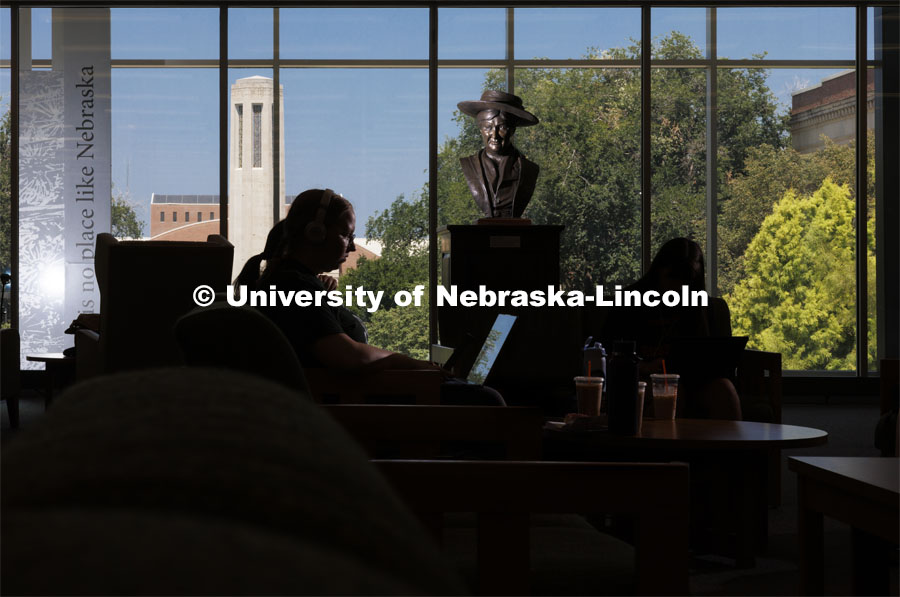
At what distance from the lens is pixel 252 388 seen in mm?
419

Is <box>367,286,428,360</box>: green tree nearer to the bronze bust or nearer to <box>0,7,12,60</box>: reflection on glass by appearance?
the bronze bust

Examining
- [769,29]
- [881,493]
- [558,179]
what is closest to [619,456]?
[881,493]

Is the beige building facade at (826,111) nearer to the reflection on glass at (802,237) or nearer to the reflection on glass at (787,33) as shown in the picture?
the reflection on glass at (802,237)

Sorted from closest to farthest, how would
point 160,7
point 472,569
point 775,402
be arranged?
point 472,569
point 775,402
point 160,7

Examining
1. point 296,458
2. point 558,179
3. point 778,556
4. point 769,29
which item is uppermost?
point 769,29

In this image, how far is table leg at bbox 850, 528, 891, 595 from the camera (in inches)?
51.6

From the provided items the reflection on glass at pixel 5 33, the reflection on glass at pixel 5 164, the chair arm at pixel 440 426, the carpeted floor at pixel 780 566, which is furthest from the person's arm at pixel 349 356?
the reflection on glass at pixel 5 33

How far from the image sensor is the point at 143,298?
13.0 ft

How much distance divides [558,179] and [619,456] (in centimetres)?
470

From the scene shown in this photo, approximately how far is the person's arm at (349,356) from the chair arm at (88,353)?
A: 6.17ft

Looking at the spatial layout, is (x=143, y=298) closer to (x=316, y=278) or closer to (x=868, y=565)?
(x=316, y=278)

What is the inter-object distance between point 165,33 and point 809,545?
7024 millimetres

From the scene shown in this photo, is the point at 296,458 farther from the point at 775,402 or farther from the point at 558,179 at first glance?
the point at 558,179

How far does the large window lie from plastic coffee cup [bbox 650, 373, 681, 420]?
4.46 metres
